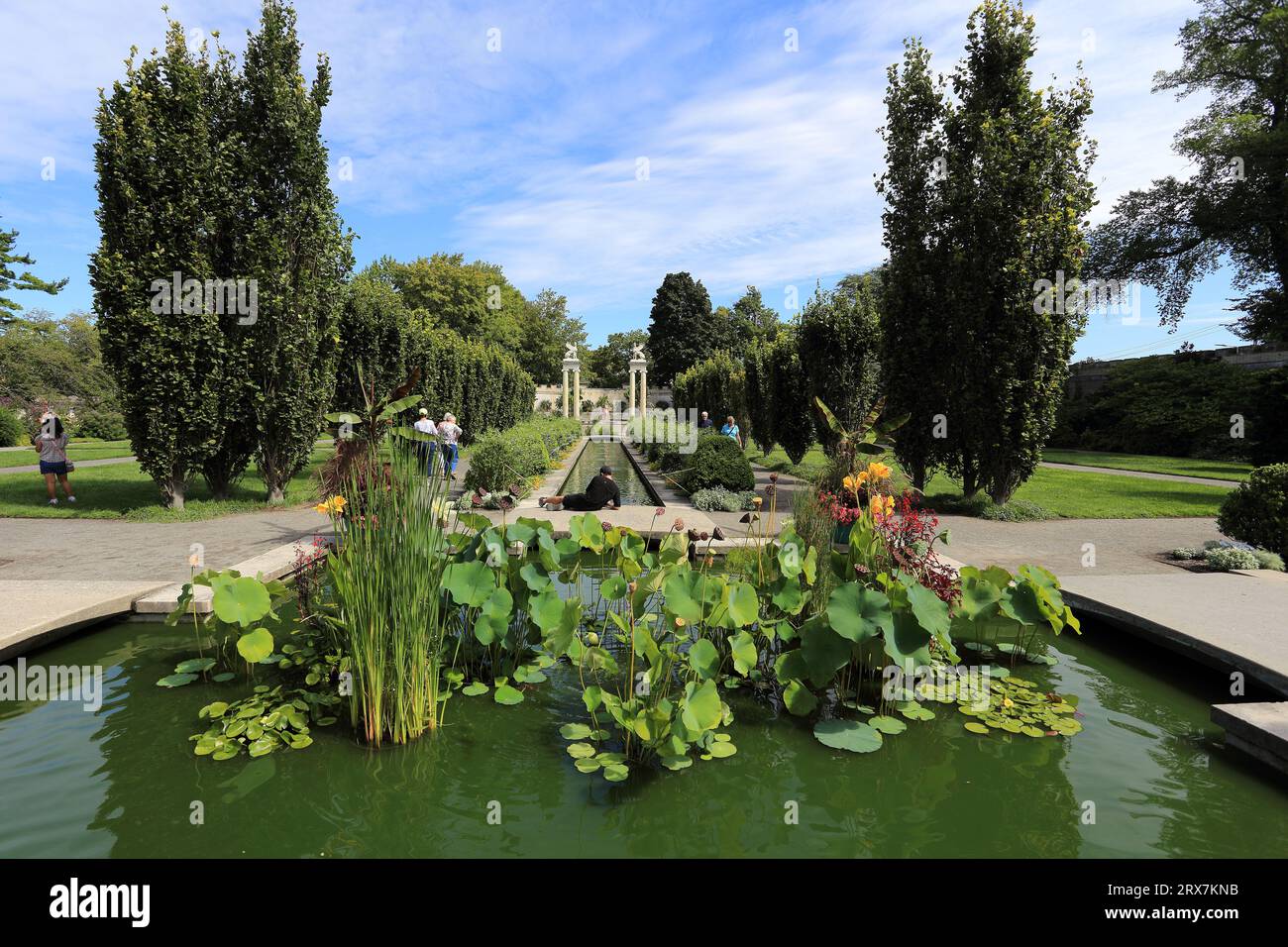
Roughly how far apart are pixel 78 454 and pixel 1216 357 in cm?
3963

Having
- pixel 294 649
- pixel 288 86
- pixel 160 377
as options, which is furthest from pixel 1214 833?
pixel 288 86

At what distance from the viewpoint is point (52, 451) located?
32.9 feet

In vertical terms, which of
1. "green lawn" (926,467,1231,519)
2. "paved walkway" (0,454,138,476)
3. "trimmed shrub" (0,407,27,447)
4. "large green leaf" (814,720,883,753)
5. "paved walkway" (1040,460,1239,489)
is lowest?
"large green leaf" (814,720,883,753)

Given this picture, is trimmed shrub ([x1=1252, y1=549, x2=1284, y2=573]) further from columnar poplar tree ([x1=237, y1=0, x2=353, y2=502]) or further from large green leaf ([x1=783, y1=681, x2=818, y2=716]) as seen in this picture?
columnar poplar tree ([x1=237, y1=0, x2=353, y2=502])

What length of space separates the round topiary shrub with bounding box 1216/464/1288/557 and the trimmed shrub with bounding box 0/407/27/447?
34212 millimetres

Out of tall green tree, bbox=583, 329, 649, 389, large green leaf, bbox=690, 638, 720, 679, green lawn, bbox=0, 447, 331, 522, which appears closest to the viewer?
large green leaf, bbox=690, 638, 720, 679

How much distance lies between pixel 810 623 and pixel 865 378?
13.4 meters

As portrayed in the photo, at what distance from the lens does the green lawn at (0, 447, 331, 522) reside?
9477 millimetres

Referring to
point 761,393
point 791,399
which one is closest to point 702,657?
point 791,399

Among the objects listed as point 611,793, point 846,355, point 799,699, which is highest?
point 846,355

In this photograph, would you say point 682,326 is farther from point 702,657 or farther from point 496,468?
point 702,657

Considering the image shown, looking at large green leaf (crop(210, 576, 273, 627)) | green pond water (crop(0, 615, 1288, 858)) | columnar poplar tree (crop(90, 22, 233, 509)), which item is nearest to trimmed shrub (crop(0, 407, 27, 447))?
columnar poplar tree (crop(90, 22, 233, 509))
